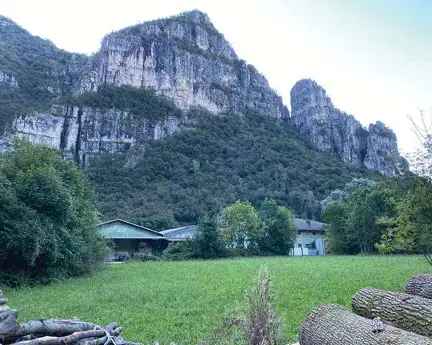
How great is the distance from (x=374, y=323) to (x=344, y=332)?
16.4 inches

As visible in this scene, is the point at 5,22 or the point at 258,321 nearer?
the point at 258,321

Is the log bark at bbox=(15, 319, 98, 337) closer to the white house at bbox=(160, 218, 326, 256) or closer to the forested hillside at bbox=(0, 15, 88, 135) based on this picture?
the white house at bbox=(160, 218, 326, 256)

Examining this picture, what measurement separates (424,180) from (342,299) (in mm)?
4970

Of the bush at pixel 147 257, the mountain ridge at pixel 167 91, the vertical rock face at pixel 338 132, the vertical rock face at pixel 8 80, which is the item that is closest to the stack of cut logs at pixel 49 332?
the bush at pixel 147 257

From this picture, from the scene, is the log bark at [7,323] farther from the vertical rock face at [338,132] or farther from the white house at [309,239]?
the vertical rock face at [338,132]

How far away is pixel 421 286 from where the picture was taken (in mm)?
8742

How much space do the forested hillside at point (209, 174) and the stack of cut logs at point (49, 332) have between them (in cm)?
4721

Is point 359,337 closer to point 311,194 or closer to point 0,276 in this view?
point 0,276

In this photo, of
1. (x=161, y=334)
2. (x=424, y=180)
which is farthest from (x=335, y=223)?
(x=161, y=334)

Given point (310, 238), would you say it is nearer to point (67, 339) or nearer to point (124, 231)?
point (124, 231)

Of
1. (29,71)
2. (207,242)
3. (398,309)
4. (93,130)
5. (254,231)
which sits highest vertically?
(29,71)

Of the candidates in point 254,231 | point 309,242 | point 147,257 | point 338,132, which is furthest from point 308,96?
point 147,257

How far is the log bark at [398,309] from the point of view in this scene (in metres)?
5.46

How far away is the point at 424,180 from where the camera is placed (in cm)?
1234
